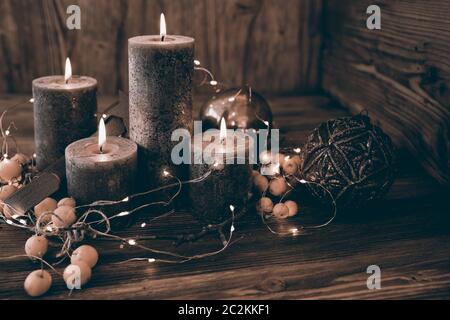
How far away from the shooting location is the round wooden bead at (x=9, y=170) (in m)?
0.97

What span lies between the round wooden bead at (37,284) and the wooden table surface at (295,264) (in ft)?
0.05

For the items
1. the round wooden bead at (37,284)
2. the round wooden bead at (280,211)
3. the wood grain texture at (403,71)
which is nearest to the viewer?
the round wooden bead at (37,284)

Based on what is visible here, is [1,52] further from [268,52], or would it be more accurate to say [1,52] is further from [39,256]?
[39,256]

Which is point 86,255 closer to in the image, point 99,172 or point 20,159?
point 99,172

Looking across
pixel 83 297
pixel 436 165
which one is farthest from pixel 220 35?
pixel 83 297

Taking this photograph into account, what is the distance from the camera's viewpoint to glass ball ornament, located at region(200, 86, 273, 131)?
1.17 metres

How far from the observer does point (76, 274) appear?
28.5 inches

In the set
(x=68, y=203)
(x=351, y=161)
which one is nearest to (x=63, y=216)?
(x=68, y=203)

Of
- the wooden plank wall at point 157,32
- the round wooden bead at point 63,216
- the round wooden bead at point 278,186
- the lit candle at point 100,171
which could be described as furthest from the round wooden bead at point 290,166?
the wooden plank wall at point 157,32

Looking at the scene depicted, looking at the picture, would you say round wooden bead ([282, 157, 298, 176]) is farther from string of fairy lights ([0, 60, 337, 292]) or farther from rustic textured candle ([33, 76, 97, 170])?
rustic textured candle ([33, 76, 97, 170])

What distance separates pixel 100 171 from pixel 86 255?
0.46 ft

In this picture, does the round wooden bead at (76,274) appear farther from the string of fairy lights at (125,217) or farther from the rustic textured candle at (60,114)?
the rustic textured candle at (60,114)

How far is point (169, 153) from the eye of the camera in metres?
0.92

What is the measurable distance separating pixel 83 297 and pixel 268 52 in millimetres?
1085
